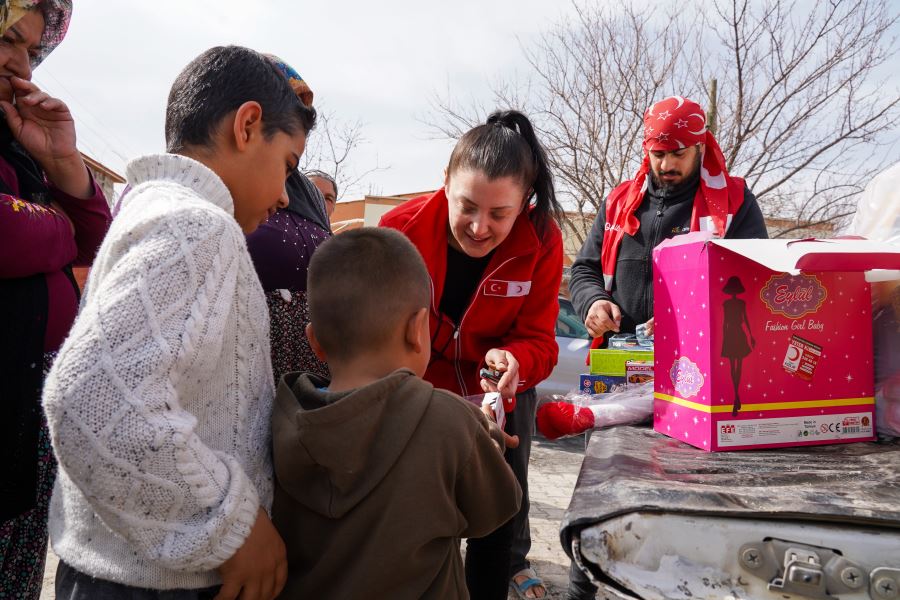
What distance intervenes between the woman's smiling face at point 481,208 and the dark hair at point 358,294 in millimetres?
762

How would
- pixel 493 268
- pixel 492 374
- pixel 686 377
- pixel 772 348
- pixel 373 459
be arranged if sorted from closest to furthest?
pixel 373 459 → pixel 772 348 → pixel 686 377 → pixel 492 374 → pixel 493 268

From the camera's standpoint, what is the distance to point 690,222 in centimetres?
275

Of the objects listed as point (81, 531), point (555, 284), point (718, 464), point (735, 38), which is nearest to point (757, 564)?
point (718, 464)

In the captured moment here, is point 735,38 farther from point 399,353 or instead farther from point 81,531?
point 81,531

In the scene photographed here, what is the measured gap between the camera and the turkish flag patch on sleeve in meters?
2.27

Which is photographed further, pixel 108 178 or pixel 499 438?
pixel 108 178

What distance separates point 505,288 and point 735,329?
34.2 inches

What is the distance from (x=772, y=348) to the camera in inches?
63.6

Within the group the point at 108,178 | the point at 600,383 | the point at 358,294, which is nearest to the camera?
the point at 358,294

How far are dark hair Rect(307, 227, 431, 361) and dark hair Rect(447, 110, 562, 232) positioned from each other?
0.82 m

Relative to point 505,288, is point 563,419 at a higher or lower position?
lower

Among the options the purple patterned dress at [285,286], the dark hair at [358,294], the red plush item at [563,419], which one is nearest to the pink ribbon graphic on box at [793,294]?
the red plush item at [563,419]

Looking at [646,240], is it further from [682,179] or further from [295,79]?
Result: [295,79]

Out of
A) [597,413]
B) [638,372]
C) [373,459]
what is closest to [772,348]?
[597,413]
